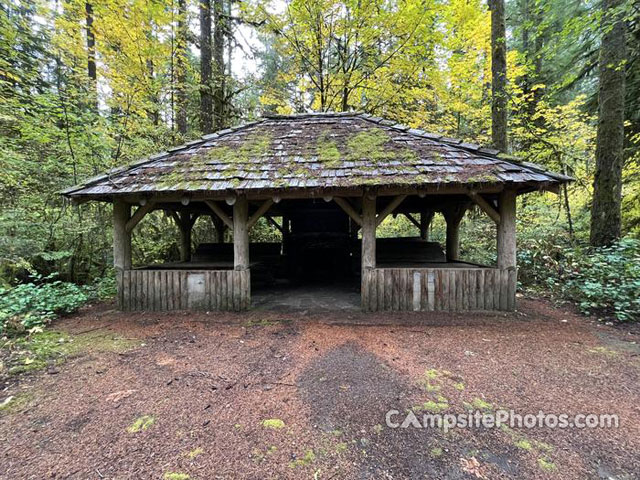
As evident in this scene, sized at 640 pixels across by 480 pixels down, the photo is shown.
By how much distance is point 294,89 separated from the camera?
1286 cm

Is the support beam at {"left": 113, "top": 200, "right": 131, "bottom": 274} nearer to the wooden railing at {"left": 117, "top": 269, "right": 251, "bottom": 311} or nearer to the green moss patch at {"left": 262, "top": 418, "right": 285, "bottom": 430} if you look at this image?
the wooden railing at {"left": 117, "top": 269, "right": 251, "bottom": 311}

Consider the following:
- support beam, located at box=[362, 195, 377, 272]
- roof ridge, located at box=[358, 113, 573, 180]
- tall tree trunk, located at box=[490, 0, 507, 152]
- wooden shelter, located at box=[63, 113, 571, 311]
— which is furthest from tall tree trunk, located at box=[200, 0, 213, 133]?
tall tree trunk, located at box=[490, 0, 507, 152]

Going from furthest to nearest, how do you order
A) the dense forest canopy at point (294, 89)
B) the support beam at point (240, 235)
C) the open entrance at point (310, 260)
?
the open entrance at point (310, 260) < the dense forest canopy at point (294, 89) < the support beam at point (240, 235)

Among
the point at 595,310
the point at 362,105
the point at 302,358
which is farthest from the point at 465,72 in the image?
the point at 302,358

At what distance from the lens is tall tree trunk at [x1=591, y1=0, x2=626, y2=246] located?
20.0 feet

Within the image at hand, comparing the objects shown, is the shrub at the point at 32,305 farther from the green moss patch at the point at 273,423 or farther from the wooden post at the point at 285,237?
the wooden post at the point at 285,237

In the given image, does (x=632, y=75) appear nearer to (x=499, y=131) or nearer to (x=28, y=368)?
(x=499, y=131)

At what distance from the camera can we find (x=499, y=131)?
7.69 meters

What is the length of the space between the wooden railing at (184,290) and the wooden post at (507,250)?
15.3ft

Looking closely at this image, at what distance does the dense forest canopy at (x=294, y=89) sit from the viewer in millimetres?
6219

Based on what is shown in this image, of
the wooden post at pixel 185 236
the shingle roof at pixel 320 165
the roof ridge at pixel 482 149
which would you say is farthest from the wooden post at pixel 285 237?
the roof ridge at pixel 482 149

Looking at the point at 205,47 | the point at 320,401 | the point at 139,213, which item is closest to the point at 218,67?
the point at 205,47

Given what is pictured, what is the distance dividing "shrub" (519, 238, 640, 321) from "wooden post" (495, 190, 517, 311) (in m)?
1.21

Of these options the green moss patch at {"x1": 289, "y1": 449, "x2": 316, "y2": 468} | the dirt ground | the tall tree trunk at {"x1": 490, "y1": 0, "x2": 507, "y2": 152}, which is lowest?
the dirt ground
